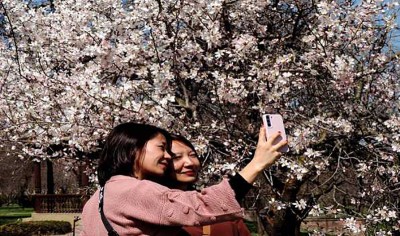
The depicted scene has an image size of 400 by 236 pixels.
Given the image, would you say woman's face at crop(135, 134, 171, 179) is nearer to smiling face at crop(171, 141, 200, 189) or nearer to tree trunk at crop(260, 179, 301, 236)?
smiling face at crop(171, 141, 200, 189)

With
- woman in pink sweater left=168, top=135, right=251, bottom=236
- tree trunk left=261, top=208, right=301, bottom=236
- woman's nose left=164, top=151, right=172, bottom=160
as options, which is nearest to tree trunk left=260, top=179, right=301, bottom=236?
tree trunk left=261, top=208, right=301, bottom=236

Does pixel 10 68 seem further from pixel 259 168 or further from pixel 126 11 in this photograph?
pixel 259 168

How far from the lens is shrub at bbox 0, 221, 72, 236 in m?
17.4

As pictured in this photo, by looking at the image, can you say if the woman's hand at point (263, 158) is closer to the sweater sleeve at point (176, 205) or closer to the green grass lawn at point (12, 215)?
the sweater sleeve at point (176, 205)

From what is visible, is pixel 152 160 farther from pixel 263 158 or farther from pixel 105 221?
pixel 263 158

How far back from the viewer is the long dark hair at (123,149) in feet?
6.88

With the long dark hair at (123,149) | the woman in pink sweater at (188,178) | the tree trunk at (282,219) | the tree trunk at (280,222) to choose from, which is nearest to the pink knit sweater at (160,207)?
the long dark hair at (123,149)

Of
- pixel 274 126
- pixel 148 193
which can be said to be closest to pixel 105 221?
pixel 148 193

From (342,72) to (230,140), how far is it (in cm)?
104

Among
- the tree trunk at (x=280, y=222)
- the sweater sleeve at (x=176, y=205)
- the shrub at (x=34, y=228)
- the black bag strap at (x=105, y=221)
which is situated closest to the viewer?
the sweater sleeve at (x=176, y=205)

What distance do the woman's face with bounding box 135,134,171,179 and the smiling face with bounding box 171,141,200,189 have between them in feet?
0.57

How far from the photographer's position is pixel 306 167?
16.1 ft

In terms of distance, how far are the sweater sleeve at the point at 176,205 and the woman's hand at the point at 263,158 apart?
7 cm

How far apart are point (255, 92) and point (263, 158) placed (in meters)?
3.23
